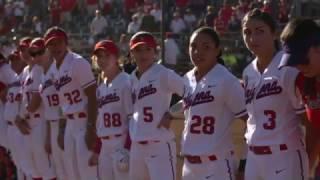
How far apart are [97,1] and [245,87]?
572 inches

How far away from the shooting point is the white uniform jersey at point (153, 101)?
6.66 m

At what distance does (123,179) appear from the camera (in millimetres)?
6891

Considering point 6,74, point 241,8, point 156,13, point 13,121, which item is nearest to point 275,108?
point 13,121

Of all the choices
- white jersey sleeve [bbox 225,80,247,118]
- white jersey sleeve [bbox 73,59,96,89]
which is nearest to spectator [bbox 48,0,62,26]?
white jersey sleeve [bbox 73,59,96,89]

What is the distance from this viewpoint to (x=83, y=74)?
25.2 feet

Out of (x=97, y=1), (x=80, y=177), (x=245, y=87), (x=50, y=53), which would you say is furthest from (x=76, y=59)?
(x=97, y=1)

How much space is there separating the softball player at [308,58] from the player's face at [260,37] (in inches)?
21.5

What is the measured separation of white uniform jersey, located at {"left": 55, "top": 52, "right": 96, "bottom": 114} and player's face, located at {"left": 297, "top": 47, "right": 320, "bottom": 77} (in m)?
3.72

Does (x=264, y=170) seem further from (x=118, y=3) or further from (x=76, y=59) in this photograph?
(x=118, y=3)

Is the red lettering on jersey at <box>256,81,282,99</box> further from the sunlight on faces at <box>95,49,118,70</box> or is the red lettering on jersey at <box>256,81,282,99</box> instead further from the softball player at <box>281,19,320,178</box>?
the sunlight on faces at <box>95,49,118,70</box>

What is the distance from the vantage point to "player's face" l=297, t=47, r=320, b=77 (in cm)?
417

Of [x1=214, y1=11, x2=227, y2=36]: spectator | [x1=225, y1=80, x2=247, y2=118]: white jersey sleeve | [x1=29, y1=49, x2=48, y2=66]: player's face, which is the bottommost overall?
[x1=225, y1=80, x2=247, y2=118]: white jersey sleeve

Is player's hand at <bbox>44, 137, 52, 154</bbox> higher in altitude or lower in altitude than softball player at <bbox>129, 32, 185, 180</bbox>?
lower

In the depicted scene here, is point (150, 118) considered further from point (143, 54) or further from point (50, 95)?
point (50, 95)
